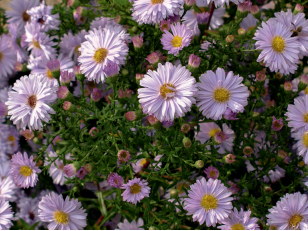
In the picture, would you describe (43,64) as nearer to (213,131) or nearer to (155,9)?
(155,9)

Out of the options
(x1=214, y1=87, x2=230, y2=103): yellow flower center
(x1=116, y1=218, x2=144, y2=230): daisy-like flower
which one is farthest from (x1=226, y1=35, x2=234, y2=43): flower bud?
(x1=116, y1=218, x2=144, y2=230): daisy-like flower

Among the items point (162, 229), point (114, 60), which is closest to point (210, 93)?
point (114, 60)

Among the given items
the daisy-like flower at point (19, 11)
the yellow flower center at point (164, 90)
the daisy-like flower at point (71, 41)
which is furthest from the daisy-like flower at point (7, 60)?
the yellow flower center at point (164, 90)

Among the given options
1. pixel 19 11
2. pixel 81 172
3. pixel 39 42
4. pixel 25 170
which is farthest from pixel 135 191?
pixel 19 11

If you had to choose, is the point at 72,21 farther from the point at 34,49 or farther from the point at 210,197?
the point at 210,197

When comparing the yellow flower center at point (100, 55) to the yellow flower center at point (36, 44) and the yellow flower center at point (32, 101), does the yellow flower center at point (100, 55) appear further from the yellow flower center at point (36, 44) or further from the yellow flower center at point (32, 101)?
the yellow flower center at point (36, 44)
